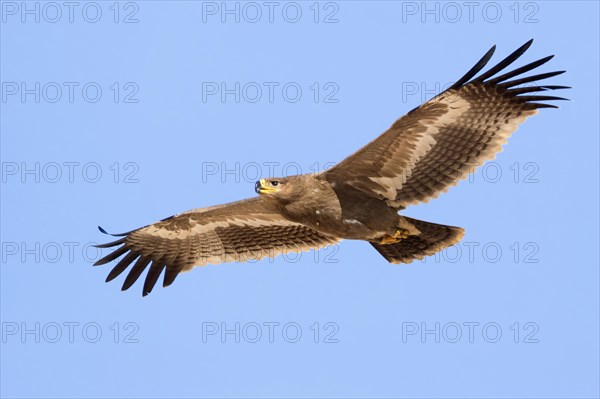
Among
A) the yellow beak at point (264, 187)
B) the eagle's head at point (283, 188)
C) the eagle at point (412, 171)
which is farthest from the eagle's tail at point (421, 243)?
the yellow beak at point (264, 187)

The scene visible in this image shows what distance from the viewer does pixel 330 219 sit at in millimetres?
15117

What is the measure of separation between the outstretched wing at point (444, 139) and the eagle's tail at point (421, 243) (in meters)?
0.49

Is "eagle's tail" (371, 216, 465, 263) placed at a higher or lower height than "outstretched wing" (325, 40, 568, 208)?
lower

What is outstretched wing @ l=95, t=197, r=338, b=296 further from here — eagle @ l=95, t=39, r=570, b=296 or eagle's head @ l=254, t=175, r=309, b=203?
eagle's head @ l=254, t=175, r=309, b=203

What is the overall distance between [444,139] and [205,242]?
13.0 ft

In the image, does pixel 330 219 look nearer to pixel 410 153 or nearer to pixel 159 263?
pixel 410 153

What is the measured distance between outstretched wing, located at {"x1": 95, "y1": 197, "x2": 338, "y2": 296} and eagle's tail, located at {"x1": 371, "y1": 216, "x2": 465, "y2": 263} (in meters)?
0.94

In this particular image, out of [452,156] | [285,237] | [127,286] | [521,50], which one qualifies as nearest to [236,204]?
Answer: [285,237]

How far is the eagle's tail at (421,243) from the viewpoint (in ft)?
51.0

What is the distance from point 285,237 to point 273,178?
1.88 meters

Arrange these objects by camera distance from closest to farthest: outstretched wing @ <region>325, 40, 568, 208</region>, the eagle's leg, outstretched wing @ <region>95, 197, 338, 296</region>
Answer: outstretched wing @ <region>325, 40, 568, 208</region> < the eagle's leg < outstretched wing @ <region>95, 197, 338, 296</region>

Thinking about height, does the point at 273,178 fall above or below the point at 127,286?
above

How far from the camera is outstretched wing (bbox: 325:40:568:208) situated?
1485 centimetres

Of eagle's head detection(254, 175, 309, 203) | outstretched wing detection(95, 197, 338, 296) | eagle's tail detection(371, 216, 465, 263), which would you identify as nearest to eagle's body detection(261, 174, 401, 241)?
eagle's head detection(254, 175, 309, 203)
